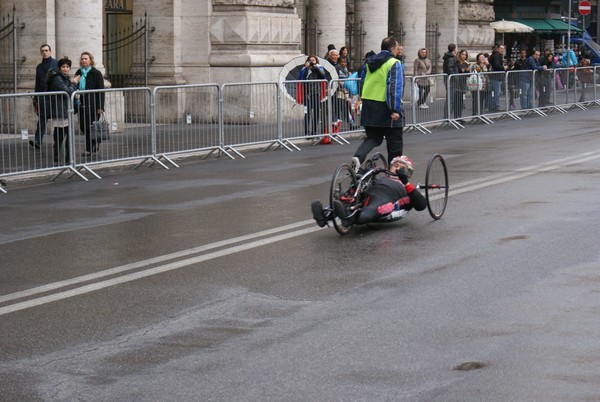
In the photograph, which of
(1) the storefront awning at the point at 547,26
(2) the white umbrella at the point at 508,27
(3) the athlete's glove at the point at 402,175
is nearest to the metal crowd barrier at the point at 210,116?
(3) the athlete's glove at the point at 402,175

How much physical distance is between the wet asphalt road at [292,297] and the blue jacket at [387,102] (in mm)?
1088

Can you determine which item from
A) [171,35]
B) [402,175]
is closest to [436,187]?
[402,175]

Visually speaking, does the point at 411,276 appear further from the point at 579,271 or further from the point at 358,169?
the point at 358,169

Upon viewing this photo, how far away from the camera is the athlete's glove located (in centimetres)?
1237

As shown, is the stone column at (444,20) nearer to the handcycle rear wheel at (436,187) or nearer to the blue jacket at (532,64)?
the blue jacket at (532,64)

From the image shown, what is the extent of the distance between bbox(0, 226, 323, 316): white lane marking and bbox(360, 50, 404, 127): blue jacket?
1.76 m

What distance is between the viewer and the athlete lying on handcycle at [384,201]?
11719mm

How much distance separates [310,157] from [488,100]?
9.53 metres

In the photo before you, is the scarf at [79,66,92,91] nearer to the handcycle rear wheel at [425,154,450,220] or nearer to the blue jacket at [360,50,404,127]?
the blue jacket at [360,50,404,127]

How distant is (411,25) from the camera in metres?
36.2

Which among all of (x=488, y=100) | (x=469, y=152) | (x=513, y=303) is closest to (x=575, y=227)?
(x=513, y=303)

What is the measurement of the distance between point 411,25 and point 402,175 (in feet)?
→ 80.0

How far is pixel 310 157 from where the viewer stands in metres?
20.0

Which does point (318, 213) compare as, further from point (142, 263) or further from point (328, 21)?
point (328, 21)
